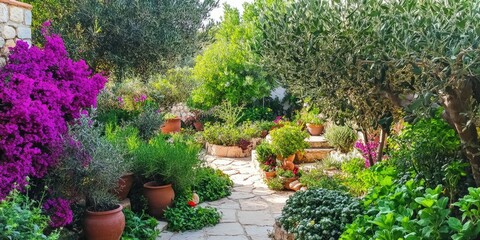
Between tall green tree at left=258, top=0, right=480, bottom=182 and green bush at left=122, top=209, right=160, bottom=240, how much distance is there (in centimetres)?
233

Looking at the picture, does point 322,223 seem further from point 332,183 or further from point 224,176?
point 224,176

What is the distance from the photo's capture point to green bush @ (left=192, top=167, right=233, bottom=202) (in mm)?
6821

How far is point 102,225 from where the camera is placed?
14.3ft

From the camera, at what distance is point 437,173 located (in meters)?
3.56

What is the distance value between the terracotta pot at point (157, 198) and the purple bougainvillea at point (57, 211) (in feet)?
5.41

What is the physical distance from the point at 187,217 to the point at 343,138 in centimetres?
452

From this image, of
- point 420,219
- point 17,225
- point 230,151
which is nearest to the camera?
point 17,225

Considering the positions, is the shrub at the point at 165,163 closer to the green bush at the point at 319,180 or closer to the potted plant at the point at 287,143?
the green bush at the point at 319,180

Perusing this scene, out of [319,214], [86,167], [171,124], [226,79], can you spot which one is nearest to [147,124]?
[86,167]

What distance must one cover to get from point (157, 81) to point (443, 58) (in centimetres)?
1213

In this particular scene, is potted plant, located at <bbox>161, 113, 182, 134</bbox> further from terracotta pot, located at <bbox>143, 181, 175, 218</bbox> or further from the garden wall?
the garden wall

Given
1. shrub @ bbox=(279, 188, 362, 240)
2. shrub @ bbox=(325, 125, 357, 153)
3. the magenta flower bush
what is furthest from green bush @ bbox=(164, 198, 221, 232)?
shrub @ bbox=(325, 125, 357, 153)

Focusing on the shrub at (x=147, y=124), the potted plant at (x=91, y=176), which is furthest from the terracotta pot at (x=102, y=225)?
Answer: the shrub at (x=147, y=124)

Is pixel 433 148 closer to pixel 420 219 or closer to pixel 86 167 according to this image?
pixel 420 219
